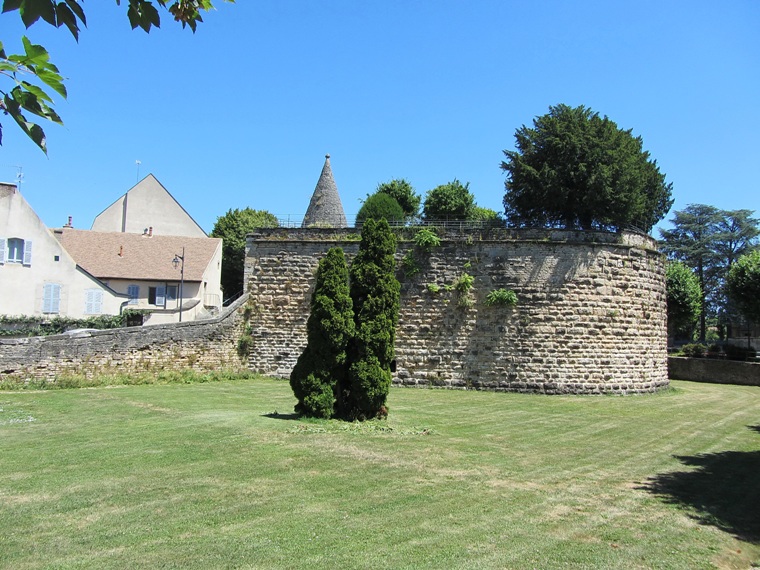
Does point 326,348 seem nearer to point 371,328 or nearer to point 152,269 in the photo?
point 371,328

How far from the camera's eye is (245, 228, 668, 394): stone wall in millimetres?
21906

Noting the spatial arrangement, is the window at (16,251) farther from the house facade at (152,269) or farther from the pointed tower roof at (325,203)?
the pointed tower roof at (325,203)

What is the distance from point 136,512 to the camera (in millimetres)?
6484

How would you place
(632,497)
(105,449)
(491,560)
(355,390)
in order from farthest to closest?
(355,390)
(105,449)
(632,497)
(491,560)

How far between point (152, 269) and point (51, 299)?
7.88 metres

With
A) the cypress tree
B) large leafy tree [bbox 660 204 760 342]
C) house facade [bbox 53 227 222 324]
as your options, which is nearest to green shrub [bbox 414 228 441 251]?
the cypress tree

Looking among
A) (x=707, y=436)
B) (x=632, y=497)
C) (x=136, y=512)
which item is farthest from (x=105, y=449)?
(x=707, y=436)

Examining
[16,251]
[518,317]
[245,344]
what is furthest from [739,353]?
[16,251]

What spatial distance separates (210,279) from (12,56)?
33.9 m

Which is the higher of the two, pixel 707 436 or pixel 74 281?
pixel 74 281

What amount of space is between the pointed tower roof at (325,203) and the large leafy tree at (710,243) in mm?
38151

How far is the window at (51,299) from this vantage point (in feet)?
81.9

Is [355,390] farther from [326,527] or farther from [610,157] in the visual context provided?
[610,157]

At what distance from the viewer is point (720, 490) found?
28.2 feet
